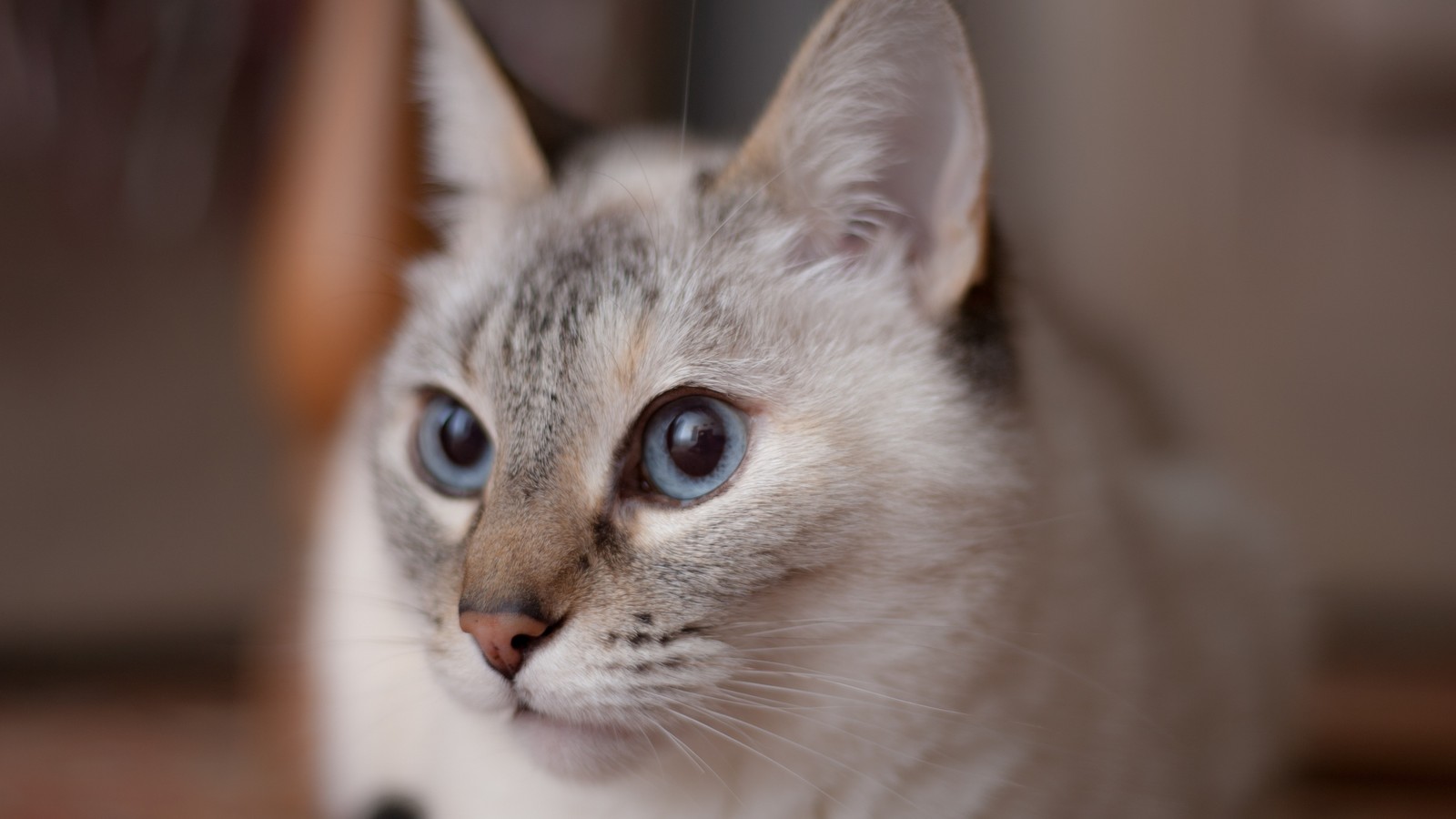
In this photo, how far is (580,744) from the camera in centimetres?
111

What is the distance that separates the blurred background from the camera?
7.46 ft

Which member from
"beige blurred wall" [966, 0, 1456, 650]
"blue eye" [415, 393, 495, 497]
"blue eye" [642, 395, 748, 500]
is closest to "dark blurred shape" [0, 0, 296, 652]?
"blue eye" [415, 393, 495, 497]

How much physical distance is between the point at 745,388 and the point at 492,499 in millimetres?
291

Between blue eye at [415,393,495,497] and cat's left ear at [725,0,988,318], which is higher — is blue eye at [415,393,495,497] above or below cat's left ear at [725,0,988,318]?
below

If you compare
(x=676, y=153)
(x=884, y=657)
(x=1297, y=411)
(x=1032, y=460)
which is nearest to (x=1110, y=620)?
(x=1032, y=460)

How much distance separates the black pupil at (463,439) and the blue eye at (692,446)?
269 millimetres

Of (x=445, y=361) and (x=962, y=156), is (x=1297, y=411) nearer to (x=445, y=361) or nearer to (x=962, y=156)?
(x=962, y=156)

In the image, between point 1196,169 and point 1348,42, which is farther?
point 1196,169

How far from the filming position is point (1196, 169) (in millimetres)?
3287

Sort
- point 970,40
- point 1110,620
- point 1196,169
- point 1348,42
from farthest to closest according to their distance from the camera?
point 1196,169
point 1348,42
point 1110,620
point 970,40

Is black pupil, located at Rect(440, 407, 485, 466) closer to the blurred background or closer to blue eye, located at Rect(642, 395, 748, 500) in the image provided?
blue eye, located at Rect(642, 395, 748, 500)

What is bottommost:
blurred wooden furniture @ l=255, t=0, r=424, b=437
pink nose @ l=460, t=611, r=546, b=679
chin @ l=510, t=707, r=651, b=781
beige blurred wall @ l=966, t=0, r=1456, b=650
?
chin @ l=510, t=707, r=651, b=781

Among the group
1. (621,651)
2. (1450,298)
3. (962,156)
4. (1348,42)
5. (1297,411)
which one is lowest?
(621,651)

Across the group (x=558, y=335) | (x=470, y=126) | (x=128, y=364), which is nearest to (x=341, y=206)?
(x=470, y=126)
